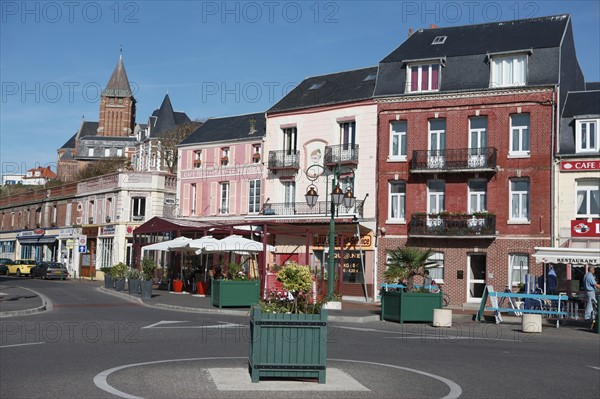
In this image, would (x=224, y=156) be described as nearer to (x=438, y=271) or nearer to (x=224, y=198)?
(x=224, y=198)

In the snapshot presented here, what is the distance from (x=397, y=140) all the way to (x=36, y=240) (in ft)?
147

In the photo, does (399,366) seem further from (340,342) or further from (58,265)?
(58,265)

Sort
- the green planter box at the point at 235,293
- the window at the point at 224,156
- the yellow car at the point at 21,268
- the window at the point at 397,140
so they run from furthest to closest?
the yellow car at the point at 21,268
the window at the point at 224,156
the window at the point at 397,140
the green planter box at the point at 235,293

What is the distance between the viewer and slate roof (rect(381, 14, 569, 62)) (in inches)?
1474

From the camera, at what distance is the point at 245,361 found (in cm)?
1283

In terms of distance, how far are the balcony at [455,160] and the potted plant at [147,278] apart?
42.7 ft

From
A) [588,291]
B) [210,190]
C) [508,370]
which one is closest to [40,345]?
[508,370]

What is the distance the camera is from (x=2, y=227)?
84.9m

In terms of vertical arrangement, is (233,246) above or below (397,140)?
below

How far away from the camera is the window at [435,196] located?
37.9 metres

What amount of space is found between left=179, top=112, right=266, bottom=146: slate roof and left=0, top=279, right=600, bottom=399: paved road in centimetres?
2751

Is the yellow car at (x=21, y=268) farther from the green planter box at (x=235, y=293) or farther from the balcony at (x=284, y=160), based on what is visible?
the green planter box at (x=235, y=293)

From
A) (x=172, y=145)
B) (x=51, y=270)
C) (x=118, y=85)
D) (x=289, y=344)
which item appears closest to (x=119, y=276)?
(x=51, y=270)

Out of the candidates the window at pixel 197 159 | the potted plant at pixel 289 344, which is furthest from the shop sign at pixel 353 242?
the potted plant at pixel 289 344
